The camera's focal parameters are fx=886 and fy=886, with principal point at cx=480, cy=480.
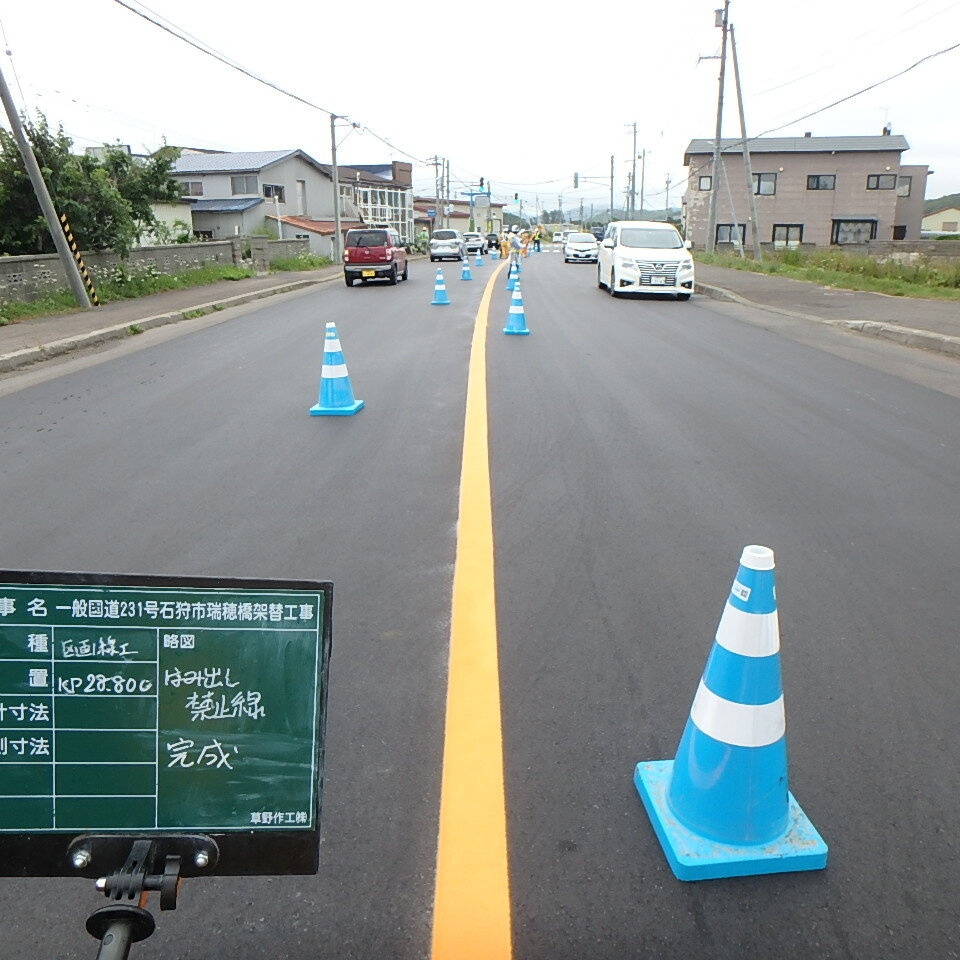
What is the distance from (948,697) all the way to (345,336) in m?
12.1

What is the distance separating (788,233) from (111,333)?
181 feet

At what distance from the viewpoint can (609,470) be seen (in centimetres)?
633

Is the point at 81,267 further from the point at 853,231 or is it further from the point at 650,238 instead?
the point at 853,231

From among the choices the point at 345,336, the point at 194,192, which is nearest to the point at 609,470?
the point at 345,336

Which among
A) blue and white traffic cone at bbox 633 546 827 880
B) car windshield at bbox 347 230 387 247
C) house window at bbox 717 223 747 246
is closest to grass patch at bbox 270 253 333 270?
car windshield at bbox 347 230 387 247

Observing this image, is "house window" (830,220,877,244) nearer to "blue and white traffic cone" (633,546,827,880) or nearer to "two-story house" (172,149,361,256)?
"two-story house" (172,149,361,256)

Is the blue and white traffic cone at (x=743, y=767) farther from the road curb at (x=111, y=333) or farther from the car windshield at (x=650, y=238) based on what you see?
the car windshield at (x=650, y=238)

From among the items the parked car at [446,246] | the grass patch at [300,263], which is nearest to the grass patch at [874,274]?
the grass patch at [300,263]

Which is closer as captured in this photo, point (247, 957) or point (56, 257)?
point (247, 957)

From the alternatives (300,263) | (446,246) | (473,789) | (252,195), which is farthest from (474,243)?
(473,789)

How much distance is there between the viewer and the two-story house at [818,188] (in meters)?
58.9

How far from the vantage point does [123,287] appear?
72.6ft

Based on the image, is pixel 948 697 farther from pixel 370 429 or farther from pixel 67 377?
pixel 67 377

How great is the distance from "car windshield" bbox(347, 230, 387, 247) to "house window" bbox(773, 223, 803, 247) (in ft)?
132
